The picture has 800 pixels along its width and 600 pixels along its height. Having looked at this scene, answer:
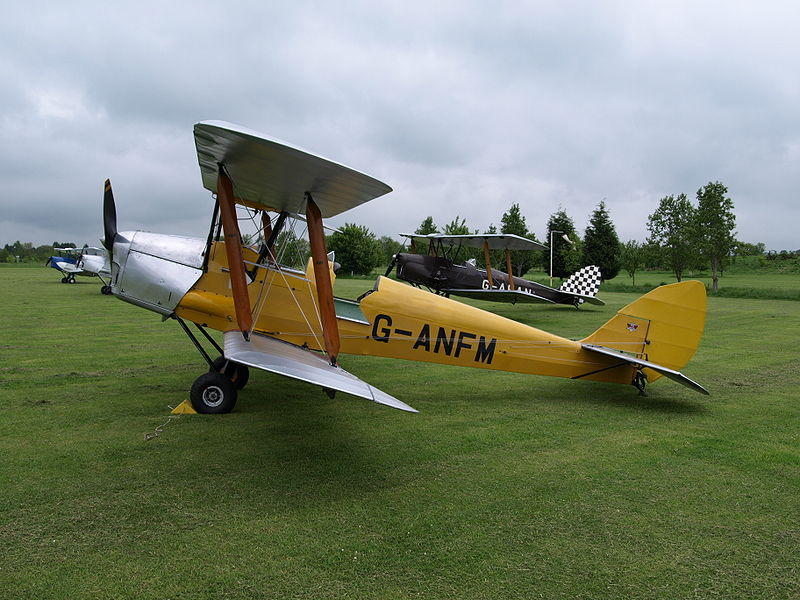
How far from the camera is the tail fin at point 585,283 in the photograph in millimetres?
20734

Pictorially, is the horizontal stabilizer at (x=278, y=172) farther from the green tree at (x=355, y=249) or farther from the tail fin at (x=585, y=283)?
the green tree at (x=355, y=249)

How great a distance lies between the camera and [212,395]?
5.56 meters

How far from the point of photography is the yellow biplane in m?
5.20

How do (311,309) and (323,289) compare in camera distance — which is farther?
(311,309)

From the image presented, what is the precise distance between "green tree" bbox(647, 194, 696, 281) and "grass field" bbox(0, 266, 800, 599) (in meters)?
33.8

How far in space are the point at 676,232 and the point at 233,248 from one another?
39.9 meters

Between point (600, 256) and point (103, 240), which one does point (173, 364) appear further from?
point (600, 256)

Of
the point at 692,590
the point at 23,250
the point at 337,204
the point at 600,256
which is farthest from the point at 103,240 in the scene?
the point at 23,250

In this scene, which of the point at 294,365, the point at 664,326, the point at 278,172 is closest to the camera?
the point at 294,365

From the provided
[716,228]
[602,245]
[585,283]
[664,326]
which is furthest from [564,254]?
[664,326]

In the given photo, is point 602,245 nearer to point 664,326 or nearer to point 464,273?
point 464,273

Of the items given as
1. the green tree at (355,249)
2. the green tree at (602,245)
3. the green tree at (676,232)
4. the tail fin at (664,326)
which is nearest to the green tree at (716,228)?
the green tree at (676,232)

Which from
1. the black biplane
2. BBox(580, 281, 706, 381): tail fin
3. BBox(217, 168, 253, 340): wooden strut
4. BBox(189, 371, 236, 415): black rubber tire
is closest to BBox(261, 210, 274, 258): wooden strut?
BBox(217, 168, 253, 340): wooden strut

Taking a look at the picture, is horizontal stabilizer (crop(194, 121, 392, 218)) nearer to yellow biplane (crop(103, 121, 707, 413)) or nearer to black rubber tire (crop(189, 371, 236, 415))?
yellow biplane (crop(103, 121, 707, 413))
